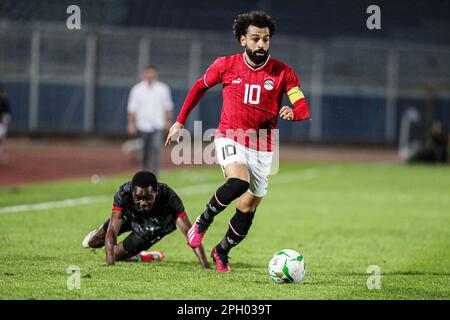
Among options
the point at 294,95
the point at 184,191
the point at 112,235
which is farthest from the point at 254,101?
the point at 184,191

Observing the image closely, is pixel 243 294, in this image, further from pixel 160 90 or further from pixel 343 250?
pixel 160 90

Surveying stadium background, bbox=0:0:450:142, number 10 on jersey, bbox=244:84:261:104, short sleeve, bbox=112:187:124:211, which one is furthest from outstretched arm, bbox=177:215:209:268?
stadium background, bbox=0:0:450:142

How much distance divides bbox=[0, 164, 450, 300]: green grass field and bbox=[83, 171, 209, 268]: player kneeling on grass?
0.72 feet

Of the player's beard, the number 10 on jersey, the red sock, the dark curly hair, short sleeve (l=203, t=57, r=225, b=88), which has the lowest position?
the red sock

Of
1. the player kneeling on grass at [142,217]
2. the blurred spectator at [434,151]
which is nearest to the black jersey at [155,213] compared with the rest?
the player kneeling on grass at [142,217]

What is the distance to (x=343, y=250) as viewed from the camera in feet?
38.6

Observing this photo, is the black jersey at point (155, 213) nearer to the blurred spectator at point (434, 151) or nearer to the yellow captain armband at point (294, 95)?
the yellow captain armband at point (294, 95)

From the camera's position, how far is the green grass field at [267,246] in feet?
26.5

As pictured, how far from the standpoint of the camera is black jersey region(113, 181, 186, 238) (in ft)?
31.2

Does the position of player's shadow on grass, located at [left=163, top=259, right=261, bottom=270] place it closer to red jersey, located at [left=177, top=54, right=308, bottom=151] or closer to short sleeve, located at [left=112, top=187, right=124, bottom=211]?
short sleeve, located at [left=112, top=187, right=124, bottom=211]

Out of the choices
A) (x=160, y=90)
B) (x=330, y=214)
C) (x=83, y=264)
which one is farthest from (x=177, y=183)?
(x=83, y=264)

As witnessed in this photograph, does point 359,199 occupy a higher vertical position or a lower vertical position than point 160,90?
lower

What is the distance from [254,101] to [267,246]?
321 cm
